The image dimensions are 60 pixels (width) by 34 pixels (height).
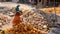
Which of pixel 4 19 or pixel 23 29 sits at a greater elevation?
pixel 4 19

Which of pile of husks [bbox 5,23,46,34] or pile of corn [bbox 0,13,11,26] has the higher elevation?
pile of corn [bbox 0,13,11,26]

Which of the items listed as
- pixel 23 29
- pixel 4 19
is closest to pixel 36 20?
pixel 23 29

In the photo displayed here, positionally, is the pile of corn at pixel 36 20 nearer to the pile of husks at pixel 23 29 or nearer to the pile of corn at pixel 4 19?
the pile of husks at pixel 23 29

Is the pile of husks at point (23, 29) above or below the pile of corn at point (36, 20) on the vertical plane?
below

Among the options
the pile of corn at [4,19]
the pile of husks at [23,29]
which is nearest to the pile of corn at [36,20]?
the pile of husks at [23,29]

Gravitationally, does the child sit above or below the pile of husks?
above

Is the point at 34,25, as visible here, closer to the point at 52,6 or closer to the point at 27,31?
the point at 27,31

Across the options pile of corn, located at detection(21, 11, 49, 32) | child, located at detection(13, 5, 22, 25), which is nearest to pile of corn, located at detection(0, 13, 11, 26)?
child, located at detection(13, 5, 22, 25)

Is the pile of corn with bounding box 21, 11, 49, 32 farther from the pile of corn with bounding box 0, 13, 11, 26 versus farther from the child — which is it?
the pile of corn with bounding box 0, 13, 11, 26

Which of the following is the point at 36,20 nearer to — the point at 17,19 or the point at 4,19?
the point at 17,19

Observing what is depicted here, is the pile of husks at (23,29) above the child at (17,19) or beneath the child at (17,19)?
beneath

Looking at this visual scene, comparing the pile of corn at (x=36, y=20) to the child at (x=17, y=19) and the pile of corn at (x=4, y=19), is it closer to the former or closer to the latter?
the child at (x=17, y=19)

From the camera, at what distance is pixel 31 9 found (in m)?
3.44

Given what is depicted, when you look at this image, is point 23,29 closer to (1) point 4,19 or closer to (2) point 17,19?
(2) point 17,19
